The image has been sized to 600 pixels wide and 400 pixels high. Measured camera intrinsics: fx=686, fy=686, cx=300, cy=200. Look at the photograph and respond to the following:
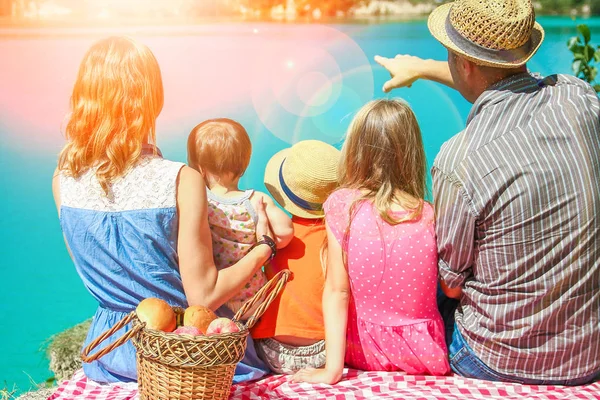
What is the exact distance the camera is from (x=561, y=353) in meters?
2.12

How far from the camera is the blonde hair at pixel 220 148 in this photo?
2365mm

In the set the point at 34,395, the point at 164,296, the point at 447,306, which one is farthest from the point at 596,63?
the point at 34,395

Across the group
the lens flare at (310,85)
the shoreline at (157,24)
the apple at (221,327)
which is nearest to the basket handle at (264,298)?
the apple at (221,327)

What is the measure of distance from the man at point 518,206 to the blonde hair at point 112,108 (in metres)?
0.94

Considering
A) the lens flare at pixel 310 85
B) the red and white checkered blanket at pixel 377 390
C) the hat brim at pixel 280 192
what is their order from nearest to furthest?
1. the red and white checkered blanket at pixel 377 390
2. the hat brim at pixel 280 192
3. the lens flare at pixel 310 85

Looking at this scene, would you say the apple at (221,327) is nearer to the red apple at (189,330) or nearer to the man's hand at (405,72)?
the red apple at (189,330)

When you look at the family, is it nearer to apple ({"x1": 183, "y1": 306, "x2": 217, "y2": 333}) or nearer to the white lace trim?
the white lace trim

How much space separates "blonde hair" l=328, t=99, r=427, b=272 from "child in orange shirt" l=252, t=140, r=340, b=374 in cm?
17

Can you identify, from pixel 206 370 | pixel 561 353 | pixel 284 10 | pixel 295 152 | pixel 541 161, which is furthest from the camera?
pixel 284 10

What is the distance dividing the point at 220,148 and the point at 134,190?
0.36m

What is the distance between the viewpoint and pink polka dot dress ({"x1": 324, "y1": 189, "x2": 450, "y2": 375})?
221cm

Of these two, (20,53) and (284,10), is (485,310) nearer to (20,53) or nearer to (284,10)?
(284,10)

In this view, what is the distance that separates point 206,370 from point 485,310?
2.97 feet

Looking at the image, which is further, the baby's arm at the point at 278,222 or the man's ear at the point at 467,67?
the baby's arm at the point at 278,222
